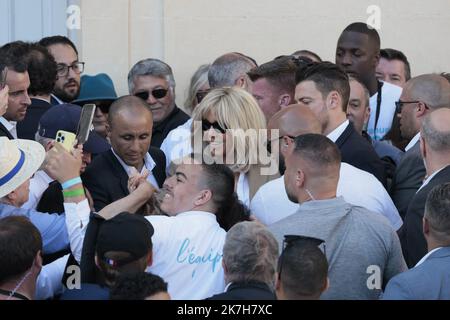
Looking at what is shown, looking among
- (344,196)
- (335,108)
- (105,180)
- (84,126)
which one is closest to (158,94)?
(335,108)

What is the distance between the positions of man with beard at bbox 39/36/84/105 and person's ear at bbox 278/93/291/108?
5.72ft

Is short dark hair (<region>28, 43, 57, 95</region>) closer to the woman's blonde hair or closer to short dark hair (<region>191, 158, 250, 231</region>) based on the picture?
the woman's blonde hair

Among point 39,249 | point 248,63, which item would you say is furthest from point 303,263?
point 248,63

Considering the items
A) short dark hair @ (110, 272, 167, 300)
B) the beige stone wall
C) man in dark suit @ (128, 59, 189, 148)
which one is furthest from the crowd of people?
the beige stone wall

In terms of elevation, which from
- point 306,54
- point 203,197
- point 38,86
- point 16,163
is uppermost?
point 306,54

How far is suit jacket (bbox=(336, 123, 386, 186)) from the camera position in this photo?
6496 millimetres

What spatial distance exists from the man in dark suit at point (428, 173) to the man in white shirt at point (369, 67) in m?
2.07

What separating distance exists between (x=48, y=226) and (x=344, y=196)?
5.07 ft

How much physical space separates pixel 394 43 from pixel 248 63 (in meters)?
2.17

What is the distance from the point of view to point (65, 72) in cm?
824

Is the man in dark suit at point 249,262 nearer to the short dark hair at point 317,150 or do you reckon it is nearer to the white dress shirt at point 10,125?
the short dark hair at point 317,150

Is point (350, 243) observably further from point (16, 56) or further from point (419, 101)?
point (16, 56)

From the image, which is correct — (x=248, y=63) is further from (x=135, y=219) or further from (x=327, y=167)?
(x=135, y=219)

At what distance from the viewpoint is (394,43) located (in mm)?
9742
